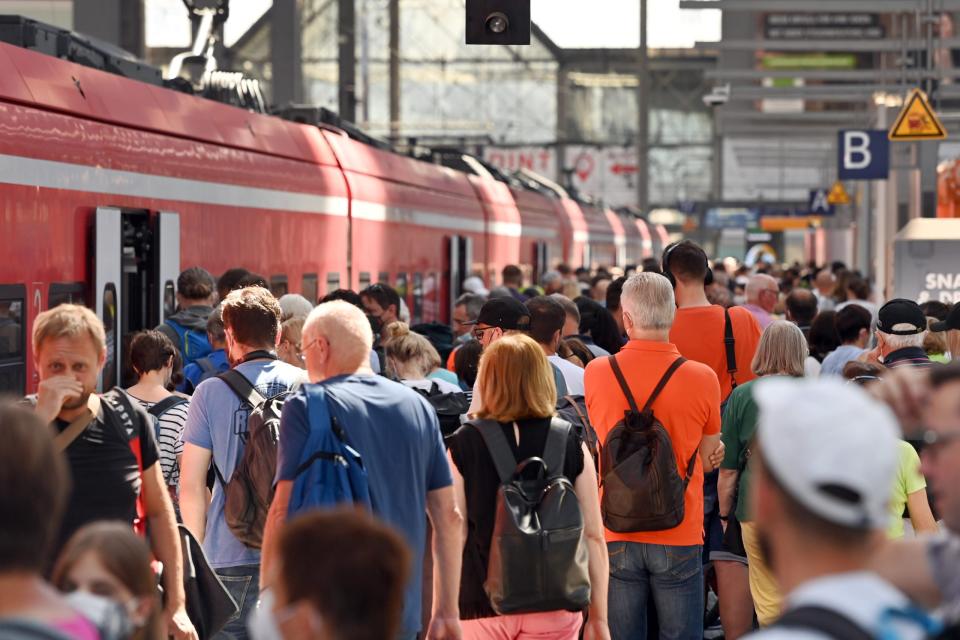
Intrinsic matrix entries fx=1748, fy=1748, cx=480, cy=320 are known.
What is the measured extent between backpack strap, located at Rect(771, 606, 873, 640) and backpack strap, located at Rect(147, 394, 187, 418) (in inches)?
186

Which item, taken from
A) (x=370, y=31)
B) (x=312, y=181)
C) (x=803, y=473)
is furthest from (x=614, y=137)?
(x=803, y=473)

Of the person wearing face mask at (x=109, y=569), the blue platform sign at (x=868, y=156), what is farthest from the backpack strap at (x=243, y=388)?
the blue platform sign at (x=868, y=156)

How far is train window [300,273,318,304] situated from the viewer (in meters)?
14.7

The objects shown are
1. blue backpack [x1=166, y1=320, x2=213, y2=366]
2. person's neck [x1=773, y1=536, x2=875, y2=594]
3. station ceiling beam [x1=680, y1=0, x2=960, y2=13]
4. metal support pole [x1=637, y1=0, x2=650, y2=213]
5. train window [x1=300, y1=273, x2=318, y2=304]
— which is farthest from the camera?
metal support pole [x1=637, y1=0, x2=650, y2=213]

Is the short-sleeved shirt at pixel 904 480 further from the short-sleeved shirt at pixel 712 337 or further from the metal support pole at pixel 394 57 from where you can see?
the metal support pole at pixel 394 57

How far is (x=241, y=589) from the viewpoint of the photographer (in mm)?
5922

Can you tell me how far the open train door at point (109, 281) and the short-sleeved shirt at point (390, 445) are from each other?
435 cm

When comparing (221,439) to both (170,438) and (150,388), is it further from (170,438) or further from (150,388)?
(150,388)

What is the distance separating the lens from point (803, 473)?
249cm

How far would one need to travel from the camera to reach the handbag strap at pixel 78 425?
4758mm

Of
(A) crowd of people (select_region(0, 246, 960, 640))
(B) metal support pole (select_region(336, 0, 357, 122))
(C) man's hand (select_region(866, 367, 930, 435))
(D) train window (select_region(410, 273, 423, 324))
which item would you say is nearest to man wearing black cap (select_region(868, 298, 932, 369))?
(A) crowd of people (select_region(0, 246, 960, 640))

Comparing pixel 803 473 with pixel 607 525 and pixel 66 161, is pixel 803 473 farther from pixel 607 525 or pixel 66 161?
pixel 66 161

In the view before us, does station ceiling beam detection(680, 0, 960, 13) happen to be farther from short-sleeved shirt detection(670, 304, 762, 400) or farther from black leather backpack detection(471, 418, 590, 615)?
black leather backpack detection(471, 418, 590, 615)

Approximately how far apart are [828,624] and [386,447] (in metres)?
2.73
